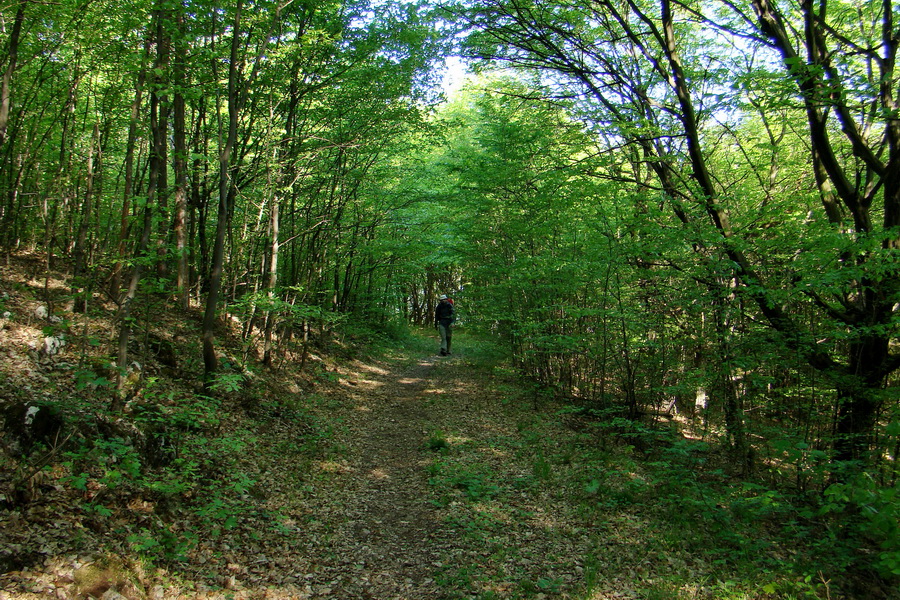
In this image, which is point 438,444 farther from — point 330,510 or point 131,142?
point 131,142

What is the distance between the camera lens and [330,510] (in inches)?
210

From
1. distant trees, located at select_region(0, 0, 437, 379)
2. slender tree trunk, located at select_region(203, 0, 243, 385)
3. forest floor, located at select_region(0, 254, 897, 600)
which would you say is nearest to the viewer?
forest floor, located at select_region(0, 254, 897, 600)

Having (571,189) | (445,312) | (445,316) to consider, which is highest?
(571,189)

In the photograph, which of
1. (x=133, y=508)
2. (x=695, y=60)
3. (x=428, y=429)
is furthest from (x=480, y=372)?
(x=133, y=508)

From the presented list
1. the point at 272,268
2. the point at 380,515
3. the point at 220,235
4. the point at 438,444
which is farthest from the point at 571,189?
the point at 380,515

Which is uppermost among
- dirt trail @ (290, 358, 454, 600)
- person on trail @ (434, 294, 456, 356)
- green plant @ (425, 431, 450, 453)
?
person on trail @ (434, 294, 456, 356)

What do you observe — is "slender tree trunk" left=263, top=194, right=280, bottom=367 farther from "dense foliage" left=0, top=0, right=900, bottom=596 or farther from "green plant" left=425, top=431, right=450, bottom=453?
"green plant" left=425, top=431, right=450, bottom=453

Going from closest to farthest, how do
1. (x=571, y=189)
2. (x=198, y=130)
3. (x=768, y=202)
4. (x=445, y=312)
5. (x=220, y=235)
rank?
(x=220, y=235) → (x=768, y=202) → (x=571, y=189) → (x=198, y=130) → (x=445, y=312)

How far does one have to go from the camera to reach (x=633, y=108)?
8328 mm

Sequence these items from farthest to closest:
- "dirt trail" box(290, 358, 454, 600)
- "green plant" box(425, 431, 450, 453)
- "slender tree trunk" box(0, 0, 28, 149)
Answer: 1. "green plant" box(425, 431, 450, 453)
2. "slender tree trunk" box(0, 0, 28, 149)
3. "dirt trail" box(290, 358, 454, 600)

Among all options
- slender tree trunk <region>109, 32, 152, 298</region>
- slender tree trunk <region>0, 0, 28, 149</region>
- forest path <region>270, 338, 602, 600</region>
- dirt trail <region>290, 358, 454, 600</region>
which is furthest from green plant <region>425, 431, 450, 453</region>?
slender tree trunk <region>0, 0, 28, 149</region>

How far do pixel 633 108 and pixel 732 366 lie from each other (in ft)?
16.1

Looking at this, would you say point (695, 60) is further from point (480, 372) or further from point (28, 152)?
point (28, 152)

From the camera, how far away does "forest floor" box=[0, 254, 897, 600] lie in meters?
3.52
